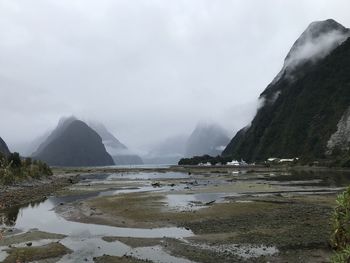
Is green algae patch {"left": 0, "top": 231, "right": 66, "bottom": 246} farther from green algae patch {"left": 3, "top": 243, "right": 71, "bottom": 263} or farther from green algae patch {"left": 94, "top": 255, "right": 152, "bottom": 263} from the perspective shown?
green algae patch {"left": 94, "top": 255, "right": 152, "bottom": 263}

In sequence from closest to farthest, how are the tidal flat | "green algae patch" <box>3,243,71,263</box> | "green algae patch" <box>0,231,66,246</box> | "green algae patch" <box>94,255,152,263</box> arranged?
"green algae patch" <box>94,255,152,263</box> < the tidal flat < "green algae patch" <box>3,243,71,263</box> < "green algae patch" <box>0,231,66,246</box>

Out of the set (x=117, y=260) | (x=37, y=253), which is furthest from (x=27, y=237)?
(x=117, y=260)

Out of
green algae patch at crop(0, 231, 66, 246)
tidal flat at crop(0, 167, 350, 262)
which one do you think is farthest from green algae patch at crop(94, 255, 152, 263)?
green algae patch at crop(0, 231, 66, 246)

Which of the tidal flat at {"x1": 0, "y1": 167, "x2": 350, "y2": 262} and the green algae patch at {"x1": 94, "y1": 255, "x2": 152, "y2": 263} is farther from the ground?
A: the tidal flat at {"x1": 0, "y1": 167, "x2": 350, "y2": 262}

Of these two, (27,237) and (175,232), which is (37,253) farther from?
(175,232)

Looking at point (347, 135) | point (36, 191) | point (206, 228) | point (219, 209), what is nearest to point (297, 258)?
point (206, 228)

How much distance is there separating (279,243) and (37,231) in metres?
23.4

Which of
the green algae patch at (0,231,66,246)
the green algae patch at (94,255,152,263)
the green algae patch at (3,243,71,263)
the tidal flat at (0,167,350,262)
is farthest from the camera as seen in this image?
the green algae patch at (0,231,66,246)

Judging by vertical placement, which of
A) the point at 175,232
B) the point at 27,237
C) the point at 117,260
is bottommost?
the point at 117,260

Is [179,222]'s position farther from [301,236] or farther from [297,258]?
[297,258]

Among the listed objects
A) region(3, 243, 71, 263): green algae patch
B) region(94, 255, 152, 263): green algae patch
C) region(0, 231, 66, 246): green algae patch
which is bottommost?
region(94, 255, 152, 263): green algae patch

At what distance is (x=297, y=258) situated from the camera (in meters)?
27.1

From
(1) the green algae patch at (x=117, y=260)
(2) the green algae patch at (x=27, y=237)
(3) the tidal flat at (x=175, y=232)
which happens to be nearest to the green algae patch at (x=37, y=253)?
(3) the tidal flat at (x=175, y=232)

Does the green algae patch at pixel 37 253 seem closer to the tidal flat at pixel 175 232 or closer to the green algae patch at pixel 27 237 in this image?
the tidal flat at pixel 175 232
